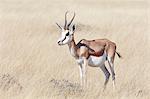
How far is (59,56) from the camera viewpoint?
14.0 m

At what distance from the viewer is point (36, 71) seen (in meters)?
11.9

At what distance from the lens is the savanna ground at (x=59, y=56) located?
9.95m

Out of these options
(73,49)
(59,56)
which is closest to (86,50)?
(73,49)

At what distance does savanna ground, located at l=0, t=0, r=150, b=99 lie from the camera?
32.6 feet

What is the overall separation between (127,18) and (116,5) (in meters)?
7.42

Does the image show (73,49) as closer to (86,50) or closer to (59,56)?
(86,50)

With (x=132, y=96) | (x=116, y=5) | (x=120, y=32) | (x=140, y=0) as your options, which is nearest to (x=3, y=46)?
(x=120, y=32)

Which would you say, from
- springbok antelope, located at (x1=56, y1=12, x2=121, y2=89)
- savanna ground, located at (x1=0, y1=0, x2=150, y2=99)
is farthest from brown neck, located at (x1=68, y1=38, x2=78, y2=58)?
savanna ground, located at (x1=0, y1=0, x2=150, y2=99)

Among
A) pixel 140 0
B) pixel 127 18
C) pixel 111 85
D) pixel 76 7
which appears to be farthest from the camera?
pixel 140 0

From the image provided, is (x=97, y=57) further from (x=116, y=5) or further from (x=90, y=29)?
(x=116, y=5)

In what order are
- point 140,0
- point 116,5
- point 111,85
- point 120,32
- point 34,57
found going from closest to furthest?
point 111,85 < point 34,57 < point 120,32 < point 116,5 < point 140,0

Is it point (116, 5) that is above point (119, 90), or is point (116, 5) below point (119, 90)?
above

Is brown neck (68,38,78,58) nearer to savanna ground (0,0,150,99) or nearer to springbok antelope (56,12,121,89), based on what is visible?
springbok antelope (56,12,121,89)

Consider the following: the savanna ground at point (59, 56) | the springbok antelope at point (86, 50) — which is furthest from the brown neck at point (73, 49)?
the savanna ground at point (59, 56)
